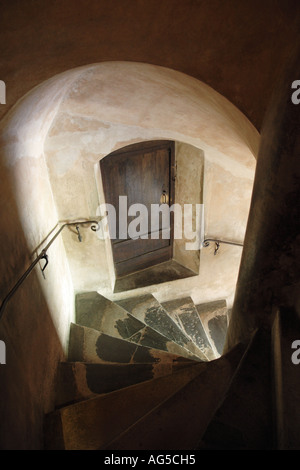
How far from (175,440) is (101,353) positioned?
1929mm

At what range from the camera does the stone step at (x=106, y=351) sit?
321cm

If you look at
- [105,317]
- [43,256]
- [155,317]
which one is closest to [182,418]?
[43,256]

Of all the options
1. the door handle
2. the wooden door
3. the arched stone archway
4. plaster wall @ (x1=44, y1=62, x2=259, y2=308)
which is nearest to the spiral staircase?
the arched stone archway

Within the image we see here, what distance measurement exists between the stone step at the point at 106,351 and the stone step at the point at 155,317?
715mm

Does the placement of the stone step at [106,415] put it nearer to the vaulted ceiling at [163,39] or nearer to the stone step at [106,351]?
the stone step at [106,351]

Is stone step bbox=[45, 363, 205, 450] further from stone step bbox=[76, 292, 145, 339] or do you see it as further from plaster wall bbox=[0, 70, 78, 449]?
stone step bbox=[76, 292, 145, 339]

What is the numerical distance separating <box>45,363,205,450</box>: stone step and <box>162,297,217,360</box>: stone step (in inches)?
85.2

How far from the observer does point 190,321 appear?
4.79 metres

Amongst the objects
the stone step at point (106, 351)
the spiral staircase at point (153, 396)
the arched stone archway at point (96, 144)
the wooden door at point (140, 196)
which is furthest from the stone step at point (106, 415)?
the wooden door at point (140, 196)

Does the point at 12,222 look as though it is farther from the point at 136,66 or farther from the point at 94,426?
the point at 94,426

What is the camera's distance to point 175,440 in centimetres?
162

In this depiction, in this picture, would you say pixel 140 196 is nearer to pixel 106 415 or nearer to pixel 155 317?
pixel 155 317

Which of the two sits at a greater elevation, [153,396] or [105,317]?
[153,396]

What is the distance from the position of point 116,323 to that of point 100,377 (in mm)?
1230
